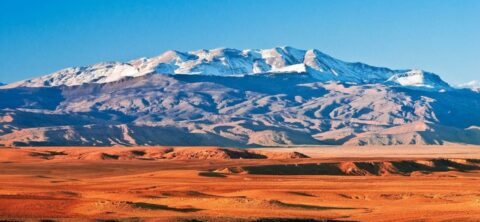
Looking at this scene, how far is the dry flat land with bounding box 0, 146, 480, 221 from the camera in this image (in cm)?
5259

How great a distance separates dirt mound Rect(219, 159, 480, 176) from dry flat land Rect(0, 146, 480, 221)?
135mm

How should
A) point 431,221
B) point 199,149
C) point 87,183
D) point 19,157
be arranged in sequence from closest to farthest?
point 431,221 → point 87,183 → point 19,157 → point 199,149

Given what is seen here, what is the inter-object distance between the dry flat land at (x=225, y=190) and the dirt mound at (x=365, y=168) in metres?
0.13

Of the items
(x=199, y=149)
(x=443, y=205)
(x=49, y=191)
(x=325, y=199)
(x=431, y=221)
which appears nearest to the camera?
(x=431, y=221)

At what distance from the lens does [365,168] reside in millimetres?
118312

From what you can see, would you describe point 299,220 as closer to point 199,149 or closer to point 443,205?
point 443,205

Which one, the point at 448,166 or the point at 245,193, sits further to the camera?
the point at 448,166

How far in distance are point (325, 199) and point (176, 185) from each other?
19730 mm

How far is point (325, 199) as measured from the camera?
66.9m

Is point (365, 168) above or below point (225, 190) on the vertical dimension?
above

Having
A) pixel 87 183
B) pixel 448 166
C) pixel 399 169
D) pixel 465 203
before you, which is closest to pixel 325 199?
pixel 465 203

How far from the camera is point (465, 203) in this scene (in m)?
58.4

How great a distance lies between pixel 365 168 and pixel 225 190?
149 feet

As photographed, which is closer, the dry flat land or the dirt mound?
the dry flat land
